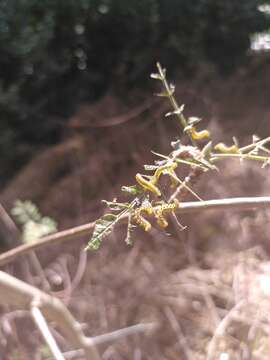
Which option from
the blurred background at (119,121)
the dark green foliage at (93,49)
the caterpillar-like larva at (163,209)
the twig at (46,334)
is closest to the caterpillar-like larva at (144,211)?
the caterpillar-like larva at (163,209)

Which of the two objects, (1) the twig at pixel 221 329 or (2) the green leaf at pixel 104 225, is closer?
(2) the green leaf at pixel 104 225

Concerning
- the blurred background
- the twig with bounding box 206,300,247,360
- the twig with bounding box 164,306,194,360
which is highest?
the blurred background

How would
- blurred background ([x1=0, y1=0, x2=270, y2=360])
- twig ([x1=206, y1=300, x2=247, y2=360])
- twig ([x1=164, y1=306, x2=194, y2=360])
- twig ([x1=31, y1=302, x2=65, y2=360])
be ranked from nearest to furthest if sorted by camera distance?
1. twig ([x1=31, y1=302, x2=65, y2=360])
2. twig ([x1=206, y1=300, x2=247, y2=360])
3. twig ([x1=164, y1=306, x2=194, y2=360])
4. blurred background ([x1=0, y1=0, x2=270, y2=360])

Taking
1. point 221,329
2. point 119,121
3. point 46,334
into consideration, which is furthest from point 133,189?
point 119,121

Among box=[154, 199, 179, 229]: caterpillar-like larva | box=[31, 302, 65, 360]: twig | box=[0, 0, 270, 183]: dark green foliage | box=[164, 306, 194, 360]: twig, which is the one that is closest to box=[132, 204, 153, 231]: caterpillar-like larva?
box=[154, 199, 179, 229]: caterpillar-like larva

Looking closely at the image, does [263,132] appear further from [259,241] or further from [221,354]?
[221,354]

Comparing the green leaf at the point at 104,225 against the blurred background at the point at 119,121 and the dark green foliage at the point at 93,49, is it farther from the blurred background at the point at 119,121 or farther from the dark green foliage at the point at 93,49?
the dark green foliage at the point at 93,49

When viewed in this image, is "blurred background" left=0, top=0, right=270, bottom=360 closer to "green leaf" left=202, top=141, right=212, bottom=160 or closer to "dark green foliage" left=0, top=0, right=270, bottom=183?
"dark green foliage" left=0, top=0, right=270, bottom=183
